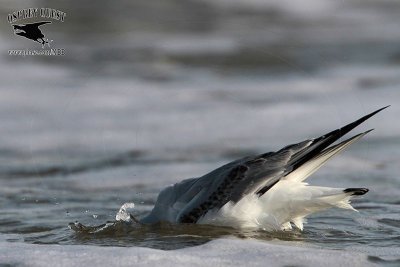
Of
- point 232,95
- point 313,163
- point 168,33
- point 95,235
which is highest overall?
point 168,33

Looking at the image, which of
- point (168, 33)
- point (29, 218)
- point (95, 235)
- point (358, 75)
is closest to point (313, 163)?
point (95, 235)

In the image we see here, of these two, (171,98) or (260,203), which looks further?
(171,98)

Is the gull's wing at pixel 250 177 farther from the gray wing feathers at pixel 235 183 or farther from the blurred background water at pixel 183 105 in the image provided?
the blurred background water at pixel 183 105

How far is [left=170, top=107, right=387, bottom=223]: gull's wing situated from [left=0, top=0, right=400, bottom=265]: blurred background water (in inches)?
5.2

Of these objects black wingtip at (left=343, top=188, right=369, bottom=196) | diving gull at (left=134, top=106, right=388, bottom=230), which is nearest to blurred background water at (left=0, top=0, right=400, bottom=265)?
diving gull at (left=134, top=106, right=388, bottom=230)

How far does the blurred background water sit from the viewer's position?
5398 millimetres

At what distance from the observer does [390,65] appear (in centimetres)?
909

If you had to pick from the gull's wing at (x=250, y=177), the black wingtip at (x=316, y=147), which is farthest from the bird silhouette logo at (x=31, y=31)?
the black wingtip at (x=316, y=147)

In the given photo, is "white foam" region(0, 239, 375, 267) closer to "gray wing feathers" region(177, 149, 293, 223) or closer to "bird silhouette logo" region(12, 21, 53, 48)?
"gray wing feathers" region(177, 149, 293, 223)

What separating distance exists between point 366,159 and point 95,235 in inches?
100

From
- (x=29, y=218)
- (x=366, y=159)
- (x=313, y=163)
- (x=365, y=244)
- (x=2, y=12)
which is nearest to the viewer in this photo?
(x=365, y=244)

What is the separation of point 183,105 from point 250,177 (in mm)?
3364

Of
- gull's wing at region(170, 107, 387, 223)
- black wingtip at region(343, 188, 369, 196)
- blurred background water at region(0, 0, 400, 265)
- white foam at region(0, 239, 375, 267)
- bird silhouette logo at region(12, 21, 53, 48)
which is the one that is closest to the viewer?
white foam at region(0, 239, 375, 267)

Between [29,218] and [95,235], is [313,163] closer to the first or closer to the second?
[95,235]
